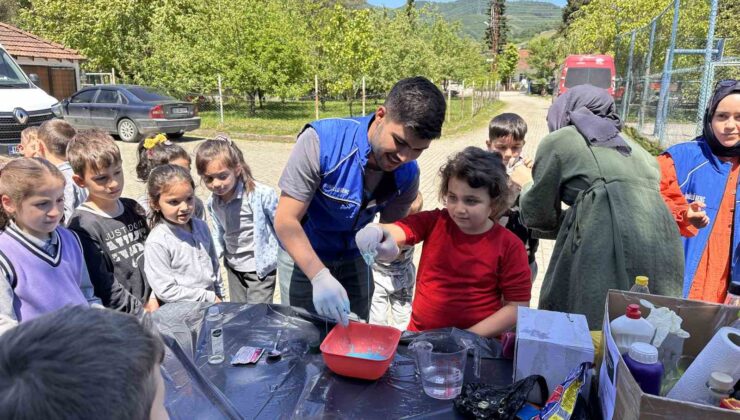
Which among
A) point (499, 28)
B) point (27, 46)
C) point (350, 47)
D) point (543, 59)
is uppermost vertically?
point (499, 28)

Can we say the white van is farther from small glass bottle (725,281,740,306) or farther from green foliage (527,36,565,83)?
green foliage (527,36,565,83)

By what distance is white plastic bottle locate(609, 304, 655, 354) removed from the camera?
4.06 ft

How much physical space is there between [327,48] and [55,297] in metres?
15.7

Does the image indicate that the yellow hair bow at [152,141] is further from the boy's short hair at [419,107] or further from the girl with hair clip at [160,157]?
the boy's short hair at [419,107]

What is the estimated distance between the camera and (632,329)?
4.07ft

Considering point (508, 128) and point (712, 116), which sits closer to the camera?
point (712, 116)

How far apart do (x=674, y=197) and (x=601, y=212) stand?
79 centimetres

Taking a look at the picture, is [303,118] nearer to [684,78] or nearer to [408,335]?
[684,78]

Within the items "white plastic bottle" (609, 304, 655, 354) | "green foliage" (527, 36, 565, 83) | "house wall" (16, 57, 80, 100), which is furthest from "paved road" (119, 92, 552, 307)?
"green foliage" (527, 36, 565, 83)

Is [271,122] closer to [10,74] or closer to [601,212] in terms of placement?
Answer: [10,74]

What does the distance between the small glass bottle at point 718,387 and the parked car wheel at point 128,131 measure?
12.7 metres

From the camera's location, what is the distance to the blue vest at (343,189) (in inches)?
81.7

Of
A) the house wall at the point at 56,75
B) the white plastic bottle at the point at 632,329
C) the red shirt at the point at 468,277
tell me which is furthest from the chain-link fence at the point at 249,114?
the white plastic bottle at the point at 632,329

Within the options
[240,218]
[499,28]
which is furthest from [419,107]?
[499,28]
